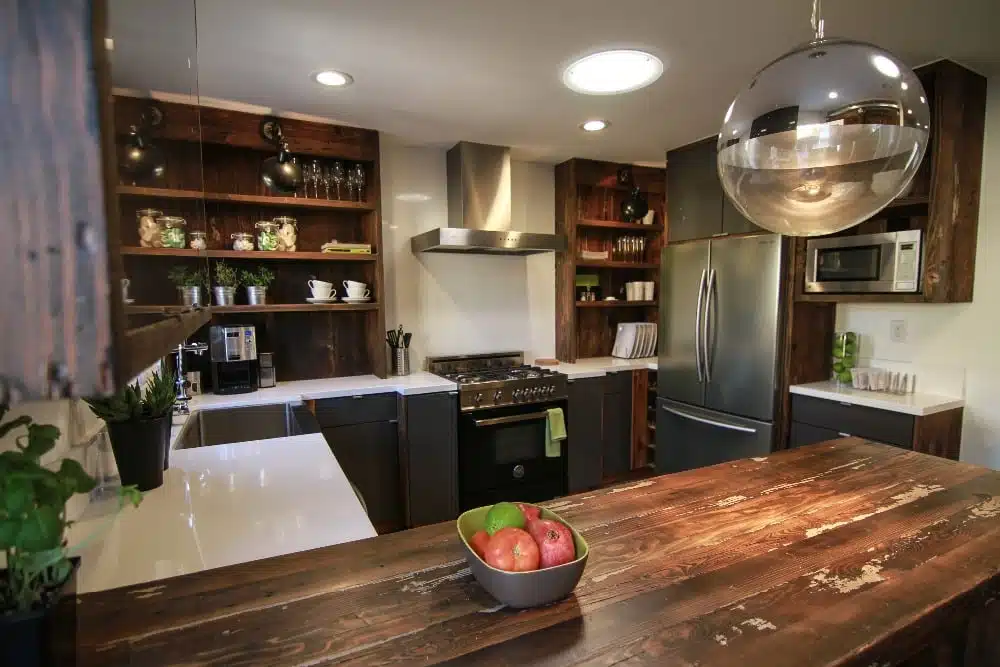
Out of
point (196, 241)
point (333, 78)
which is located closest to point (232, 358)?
point (333, 78)

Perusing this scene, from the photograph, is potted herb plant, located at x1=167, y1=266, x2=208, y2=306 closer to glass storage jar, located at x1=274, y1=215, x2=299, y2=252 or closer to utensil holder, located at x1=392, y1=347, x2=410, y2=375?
glass storage jar, located at x1=274, y1=215, x2=299, y2=252

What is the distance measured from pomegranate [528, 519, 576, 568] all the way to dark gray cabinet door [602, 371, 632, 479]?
9.07 ft

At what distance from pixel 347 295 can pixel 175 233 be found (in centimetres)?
249

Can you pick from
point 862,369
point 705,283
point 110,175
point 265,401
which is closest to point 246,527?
point 110,175

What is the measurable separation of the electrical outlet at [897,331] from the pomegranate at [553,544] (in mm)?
2877

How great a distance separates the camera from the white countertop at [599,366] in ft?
11.4

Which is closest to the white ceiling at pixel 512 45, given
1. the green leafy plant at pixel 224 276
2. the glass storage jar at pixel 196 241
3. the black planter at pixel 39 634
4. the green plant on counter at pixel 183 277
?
the glass storage jar at pixel 196 241

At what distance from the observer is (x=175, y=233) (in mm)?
725

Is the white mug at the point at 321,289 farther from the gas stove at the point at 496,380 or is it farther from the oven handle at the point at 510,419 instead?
the oven handle at the point at 510,419

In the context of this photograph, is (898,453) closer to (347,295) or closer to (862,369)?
(862,369)

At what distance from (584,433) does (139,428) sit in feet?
8.76

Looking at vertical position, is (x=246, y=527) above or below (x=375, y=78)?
below

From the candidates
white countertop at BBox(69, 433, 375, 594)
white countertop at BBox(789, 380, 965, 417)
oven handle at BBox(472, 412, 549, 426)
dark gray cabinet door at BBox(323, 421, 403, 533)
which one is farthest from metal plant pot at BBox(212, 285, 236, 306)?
white countertop at BBox(789, 380, 965, 417)

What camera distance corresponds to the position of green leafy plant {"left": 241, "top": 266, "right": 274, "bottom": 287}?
2854mm
